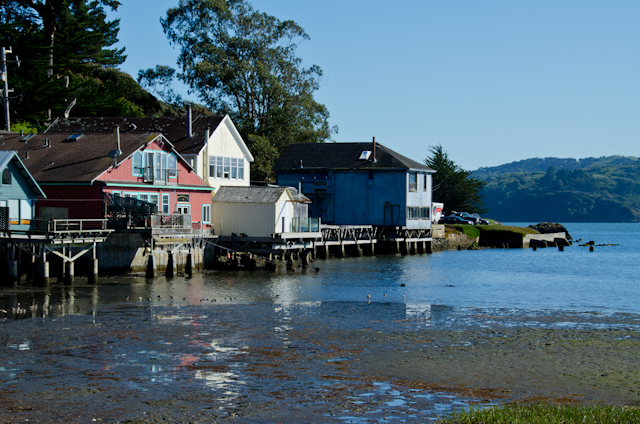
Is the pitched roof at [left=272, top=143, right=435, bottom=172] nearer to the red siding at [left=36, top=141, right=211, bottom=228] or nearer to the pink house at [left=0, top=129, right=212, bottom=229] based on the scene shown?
the pink house at [left=0, top=129, right=212, bottom=229]

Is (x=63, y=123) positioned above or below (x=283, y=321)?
above

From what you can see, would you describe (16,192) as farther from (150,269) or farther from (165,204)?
(165,204)

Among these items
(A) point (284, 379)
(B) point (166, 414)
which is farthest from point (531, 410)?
(B) point (166, 414)

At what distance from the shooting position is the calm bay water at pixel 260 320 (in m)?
18.6

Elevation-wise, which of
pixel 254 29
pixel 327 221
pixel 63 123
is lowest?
pixel 327 221

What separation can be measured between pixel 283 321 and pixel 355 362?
7.94 m

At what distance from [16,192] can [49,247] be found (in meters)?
4.31

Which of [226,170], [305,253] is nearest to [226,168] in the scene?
[226,170]

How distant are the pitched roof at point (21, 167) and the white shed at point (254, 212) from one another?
13.3 meters

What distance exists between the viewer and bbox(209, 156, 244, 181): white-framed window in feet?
194

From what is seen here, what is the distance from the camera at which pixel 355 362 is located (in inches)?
865

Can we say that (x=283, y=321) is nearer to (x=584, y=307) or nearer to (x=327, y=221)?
(x=584, y=307)

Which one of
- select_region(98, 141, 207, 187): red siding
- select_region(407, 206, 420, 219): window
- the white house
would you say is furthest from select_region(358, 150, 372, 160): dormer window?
select_region(98, 141, 207, 187): red siding

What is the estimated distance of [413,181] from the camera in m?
72.6
